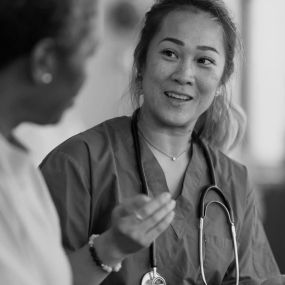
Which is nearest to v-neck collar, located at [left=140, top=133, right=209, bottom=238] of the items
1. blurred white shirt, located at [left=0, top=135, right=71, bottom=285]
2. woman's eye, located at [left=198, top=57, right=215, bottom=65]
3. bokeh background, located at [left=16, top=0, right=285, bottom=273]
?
woman's eye, located at [left=198, top=57, right=215, bottom=65]

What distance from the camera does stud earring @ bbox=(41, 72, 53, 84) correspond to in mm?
936

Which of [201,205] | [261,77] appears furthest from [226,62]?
[261,77]

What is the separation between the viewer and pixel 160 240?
1.61 m

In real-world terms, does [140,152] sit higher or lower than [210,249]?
higher

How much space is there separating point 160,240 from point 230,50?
53 centimetres

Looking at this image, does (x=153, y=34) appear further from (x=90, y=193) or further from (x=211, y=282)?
(x=211, y=282)

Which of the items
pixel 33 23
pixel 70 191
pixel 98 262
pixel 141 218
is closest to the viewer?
pixel 33 23

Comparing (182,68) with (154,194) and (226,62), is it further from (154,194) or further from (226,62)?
(154,194)

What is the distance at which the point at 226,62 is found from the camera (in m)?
1.78

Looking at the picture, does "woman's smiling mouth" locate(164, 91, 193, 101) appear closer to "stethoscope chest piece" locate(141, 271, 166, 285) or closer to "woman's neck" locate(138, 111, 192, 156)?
"woman's neck" locate(138, 111, 192, 156)

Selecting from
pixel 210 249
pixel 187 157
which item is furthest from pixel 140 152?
pixel 210 249

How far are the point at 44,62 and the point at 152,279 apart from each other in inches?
29.1

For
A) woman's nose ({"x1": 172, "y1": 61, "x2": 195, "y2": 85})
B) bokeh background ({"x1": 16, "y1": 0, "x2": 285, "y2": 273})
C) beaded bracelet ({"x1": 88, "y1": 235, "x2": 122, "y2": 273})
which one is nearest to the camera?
beaded bracelet ({"x1": 88, "y1": 235, "x2": 122, "y2": 273})

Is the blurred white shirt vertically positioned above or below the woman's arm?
above
